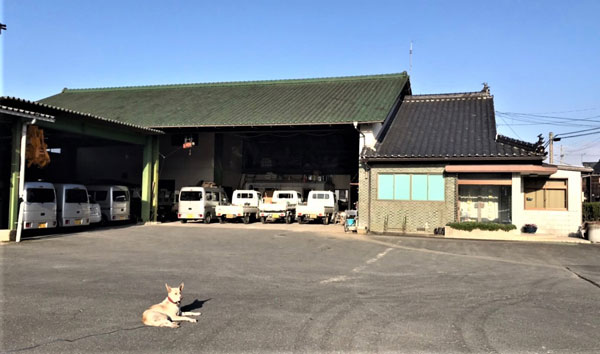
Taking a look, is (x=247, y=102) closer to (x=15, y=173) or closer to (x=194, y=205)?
(x=194, y=205)

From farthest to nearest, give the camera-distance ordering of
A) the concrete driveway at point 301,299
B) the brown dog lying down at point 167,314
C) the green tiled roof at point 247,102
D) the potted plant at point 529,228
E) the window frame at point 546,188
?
1. the green tiled roof at point 247,102
2. the window frame at point 546,188
3. the potted plant at point 529,228
4. the brown dog lying down at point 167,314
5. the concrete driveway at point 301,299

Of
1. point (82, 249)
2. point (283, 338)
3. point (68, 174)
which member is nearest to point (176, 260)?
point (82, 249)

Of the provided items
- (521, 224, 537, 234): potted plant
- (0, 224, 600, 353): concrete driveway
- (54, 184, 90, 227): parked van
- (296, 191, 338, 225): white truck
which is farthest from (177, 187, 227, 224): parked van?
(521, 224, 537, 234): potted plant

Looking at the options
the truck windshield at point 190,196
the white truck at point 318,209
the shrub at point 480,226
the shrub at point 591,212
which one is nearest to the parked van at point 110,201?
the truck windshield at point 190,196

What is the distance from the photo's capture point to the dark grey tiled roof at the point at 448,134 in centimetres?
2052

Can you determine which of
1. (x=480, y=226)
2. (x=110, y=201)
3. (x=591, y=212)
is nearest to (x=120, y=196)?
(x=110, y=201)

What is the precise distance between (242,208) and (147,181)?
204 inches

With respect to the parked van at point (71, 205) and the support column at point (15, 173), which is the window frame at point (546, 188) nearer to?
the parked van at point (71, 205)

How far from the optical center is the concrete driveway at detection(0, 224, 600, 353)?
530 centimetres

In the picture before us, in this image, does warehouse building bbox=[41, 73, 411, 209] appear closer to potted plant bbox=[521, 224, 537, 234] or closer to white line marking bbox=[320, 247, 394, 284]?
potted plant bbox=[521, 224, 537, 234]

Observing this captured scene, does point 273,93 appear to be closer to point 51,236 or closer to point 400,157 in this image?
point 400,157

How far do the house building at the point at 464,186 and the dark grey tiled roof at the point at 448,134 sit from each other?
5 cm

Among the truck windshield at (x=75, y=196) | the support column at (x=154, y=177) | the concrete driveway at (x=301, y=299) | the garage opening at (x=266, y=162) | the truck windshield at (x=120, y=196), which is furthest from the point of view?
the garage opening at (x=266, y=162)

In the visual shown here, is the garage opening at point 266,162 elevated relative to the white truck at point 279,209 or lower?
elevated
